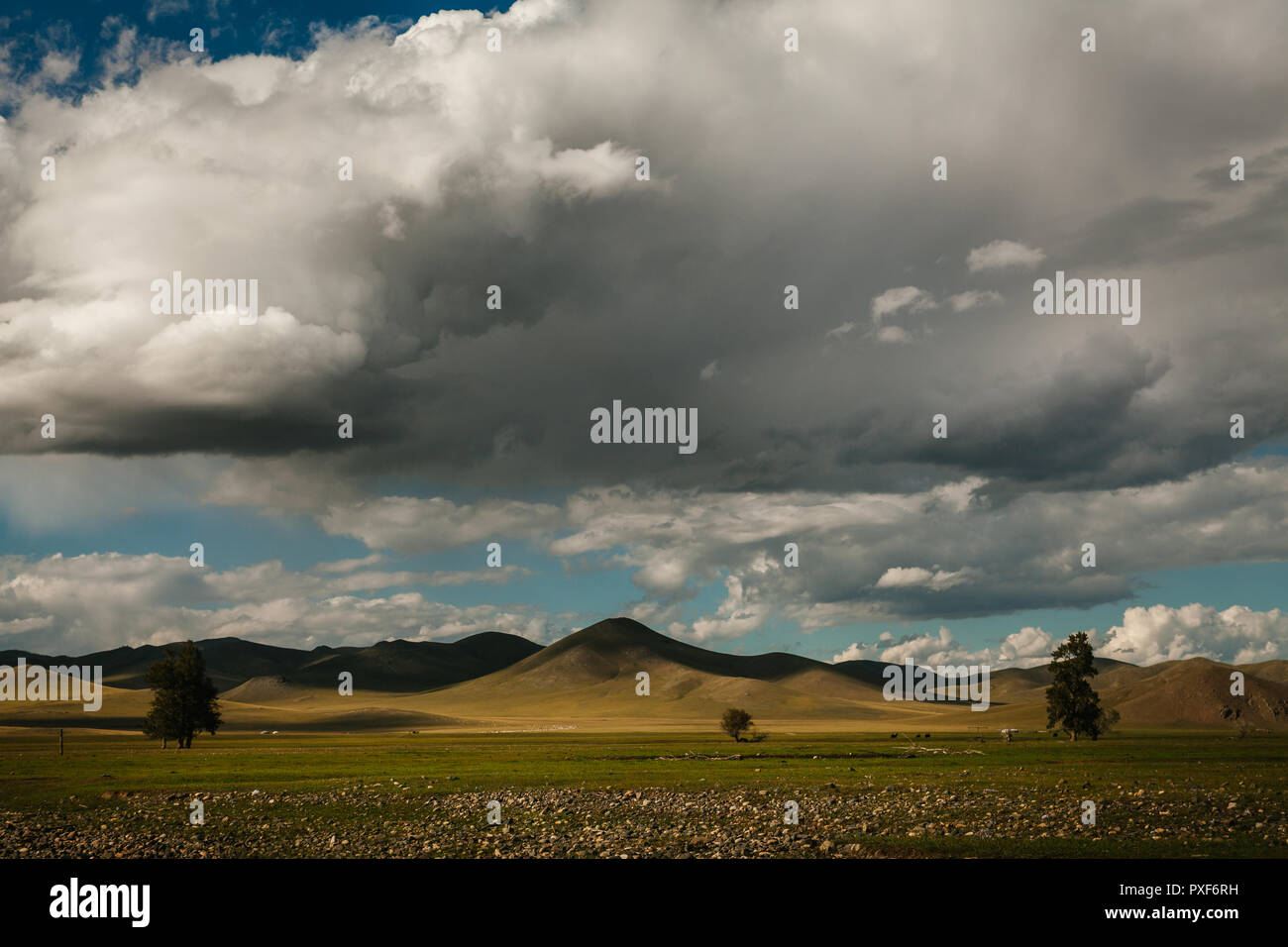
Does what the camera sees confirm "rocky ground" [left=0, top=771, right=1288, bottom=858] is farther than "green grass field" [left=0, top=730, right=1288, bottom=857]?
Yes

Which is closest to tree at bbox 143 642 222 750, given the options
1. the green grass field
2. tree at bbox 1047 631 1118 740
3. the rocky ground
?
the green grass field

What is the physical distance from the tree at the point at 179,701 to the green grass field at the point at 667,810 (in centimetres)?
5029

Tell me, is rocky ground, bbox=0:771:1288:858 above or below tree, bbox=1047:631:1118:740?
above

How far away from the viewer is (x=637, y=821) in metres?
36.0

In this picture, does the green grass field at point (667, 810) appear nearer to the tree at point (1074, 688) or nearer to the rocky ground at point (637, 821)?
the rocky ground at point (637, 821)

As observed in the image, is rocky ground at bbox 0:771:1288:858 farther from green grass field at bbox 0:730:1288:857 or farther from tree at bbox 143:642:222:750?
tree at bbox 143:642:222:750

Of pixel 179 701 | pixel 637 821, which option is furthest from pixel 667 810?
pixel 179 701

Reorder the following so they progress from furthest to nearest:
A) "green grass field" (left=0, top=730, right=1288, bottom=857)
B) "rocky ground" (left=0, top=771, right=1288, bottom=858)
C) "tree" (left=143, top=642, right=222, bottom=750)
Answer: "tree" (left=143, top=642, right=222, bottom=750) < "rocky ground" (left=0, top=771, right=1288, bottom=858) < "green grass field" (left=0, top=730, right=1288, bottom=857)

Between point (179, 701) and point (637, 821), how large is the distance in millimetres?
107656

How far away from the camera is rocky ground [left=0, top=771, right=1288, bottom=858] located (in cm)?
2933

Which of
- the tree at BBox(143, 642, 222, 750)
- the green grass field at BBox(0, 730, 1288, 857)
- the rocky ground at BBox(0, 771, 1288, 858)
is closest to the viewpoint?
the green grass field at BBox(0, 730, 1288, 857)

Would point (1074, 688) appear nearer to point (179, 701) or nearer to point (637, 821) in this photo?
point (637, 821)

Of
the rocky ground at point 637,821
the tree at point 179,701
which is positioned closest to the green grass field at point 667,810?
the rocky ground at point 637,821

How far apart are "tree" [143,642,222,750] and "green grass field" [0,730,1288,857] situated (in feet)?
165
